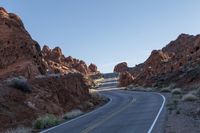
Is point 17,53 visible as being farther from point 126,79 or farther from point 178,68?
point 126,79

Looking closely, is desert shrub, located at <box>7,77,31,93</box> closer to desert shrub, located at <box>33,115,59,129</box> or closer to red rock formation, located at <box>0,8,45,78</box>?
desert shrub, located at <box>33,115,59,129</box>

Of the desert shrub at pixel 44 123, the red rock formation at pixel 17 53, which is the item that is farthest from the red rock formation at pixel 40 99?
the red rock formation at pixel 17 53

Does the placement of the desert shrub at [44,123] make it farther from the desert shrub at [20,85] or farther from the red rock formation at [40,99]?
the desert shrub at [20,85]

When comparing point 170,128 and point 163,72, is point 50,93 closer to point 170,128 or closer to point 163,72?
point 170,128

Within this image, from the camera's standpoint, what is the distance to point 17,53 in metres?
49.2

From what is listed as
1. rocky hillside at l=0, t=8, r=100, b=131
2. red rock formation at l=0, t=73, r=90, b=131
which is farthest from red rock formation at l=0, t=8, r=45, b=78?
red rock formation at l=0, t=73, r=90, b=131

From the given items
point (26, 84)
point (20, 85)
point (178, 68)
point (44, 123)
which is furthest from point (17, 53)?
point (178, 68)

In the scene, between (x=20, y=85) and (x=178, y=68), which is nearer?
(x=20, y=85)

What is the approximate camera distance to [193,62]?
78.6 metres

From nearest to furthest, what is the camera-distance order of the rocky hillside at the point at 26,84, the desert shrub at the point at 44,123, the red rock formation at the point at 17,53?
the desert shrub at the point at 44,123 → the rocky hillside at the point at 26,84 → the red rock formation at the point at 17,53

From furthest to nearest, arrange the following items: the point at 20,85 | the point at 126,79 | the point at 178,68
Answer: the point at 126,79 → the point at 178,68 → the point at 20,85

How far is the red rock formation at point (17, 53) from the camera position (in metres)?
47.2

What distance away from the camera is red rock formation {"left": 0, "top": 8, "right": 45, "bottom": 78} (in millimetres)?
47156

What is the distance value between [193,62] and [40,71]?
1430 inches
